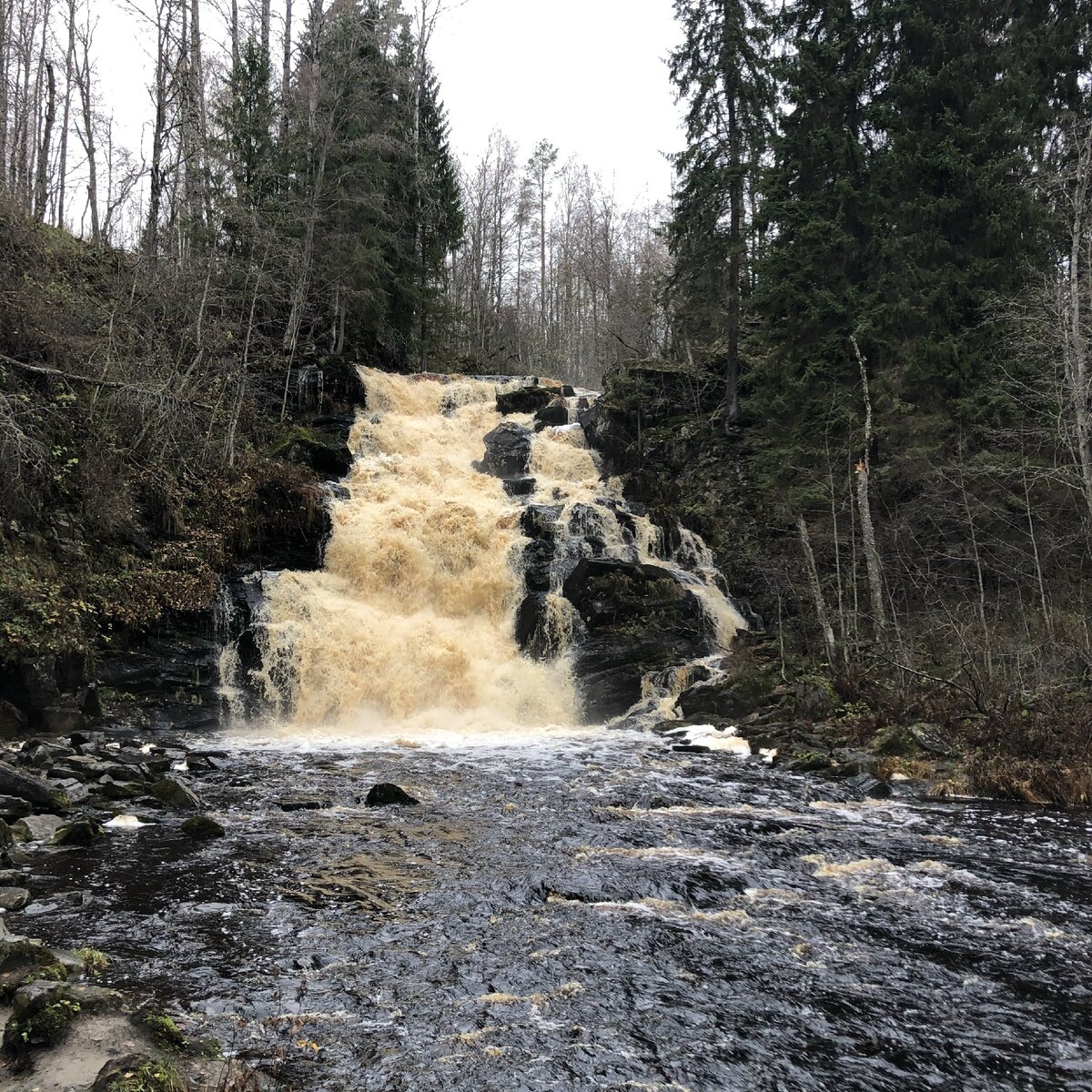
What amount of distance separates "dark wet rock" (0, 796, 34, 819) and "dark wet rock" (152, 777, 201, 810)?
125cm

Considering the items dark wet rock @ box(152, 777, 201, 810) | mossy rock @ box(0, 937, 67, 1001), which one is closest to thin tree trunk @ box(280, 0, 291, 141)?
dark wet rock @ box(152, 777, 201, 810)

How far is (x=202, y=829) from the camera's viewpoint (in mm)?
7625

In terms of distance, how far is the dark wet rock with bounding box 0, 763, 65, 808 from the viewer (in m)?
7.98

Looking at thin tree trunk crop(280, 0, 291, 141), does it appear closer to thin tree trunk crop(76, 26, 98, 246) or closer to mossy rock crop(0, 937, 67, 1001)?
thin tree trunk crop(76, 26, 98, 246)

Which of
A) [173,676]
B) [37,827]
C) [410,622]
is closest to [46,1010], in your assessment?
[37,827]

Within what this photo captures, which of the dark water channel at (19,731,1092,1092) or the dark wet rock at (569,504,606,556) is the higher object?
the dark wet rock at (569,504,606,556)

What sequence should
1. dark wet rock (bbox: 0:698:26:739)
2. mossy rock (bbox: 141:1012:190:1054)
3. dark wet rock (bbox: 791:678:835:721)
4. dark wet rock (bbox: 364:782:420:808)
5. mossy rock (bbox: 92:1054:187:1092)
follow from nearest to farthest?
mossy rock (bbox: 92:1054:187:1092) < mossy rock (bbox: 141:1012:190:1054) < dark wet rock (bbox: 364:782:420:808) < dark wet rock (bbox: 0:698:26:739) < dark wet rock (bbox: 791:678:835:721)

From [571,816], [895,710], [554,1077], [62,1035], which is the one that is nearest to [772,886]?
[571,816]

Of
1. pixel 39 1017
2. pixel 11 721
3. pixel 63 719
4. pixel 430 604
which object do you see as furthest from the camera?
pixel 430 604

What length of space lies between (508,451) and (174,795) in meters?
15.7

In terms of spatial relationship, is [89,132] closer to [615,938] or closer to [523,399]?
[523,399]

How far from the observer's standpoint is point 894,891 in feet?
21.4

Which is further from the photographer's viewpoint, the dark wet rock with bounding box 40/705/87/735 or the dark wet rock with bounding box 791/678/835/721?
the dark wet rock with bounding box 791/678/835/721

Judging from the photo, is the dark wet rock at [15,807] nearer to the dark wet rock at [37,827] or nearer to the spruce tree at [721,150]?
the dark wet rock at [37,827]
